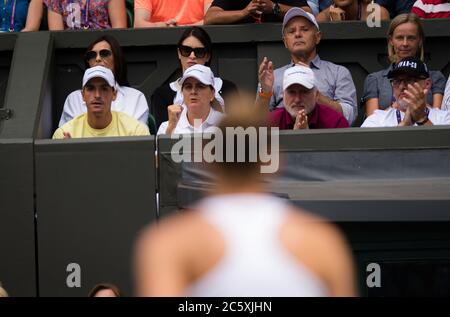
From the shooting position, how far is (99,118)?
8.29 metres

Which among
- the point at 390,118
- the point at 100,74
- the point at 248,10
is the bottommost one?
the point at 390,118

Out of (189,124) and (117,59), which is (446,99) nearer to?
(189,124)

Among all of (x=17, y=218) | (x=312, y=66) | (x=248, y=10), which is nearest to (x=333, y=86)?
(x=312, y=66)

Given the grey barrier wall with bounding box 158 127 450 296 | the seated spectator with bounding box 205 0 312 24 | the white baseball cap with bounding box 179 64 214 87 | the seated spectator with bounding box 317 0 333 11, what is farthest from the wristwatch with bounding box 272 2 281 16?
the grey barrier wall with bounding box 158 127 450 296

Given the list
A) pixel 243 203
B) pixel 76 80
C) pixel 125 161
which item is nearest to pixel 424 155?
pixel 125 161

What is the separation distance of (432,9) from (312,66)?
1.11m

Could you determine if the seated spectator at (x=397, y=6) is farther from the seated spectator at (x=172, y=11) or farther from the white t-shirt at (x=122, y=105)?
the white t-shirt at (x=122, y=105)

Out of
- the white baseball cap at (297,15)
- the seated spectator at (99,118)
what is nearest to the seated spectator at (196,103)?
the seated spectator at (99,118)

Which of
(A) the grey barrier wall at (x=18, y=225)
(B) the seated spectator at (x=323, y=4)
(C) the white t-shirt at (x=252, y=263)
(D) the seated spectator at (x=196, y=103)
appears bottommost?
(C) the white t-shirt at (x=252, y=263)

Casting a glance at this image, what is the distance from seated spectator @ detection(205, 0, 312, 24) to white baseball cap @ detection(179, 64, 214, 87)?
840 mm

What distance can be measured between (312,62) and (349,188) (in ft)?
5.53

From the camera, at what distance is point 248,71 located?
912 centimetres

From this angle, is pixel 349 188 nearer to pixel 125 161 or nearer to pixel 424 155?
pixel 424 155

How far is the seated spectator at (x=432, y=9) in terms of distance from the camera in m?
9.23
